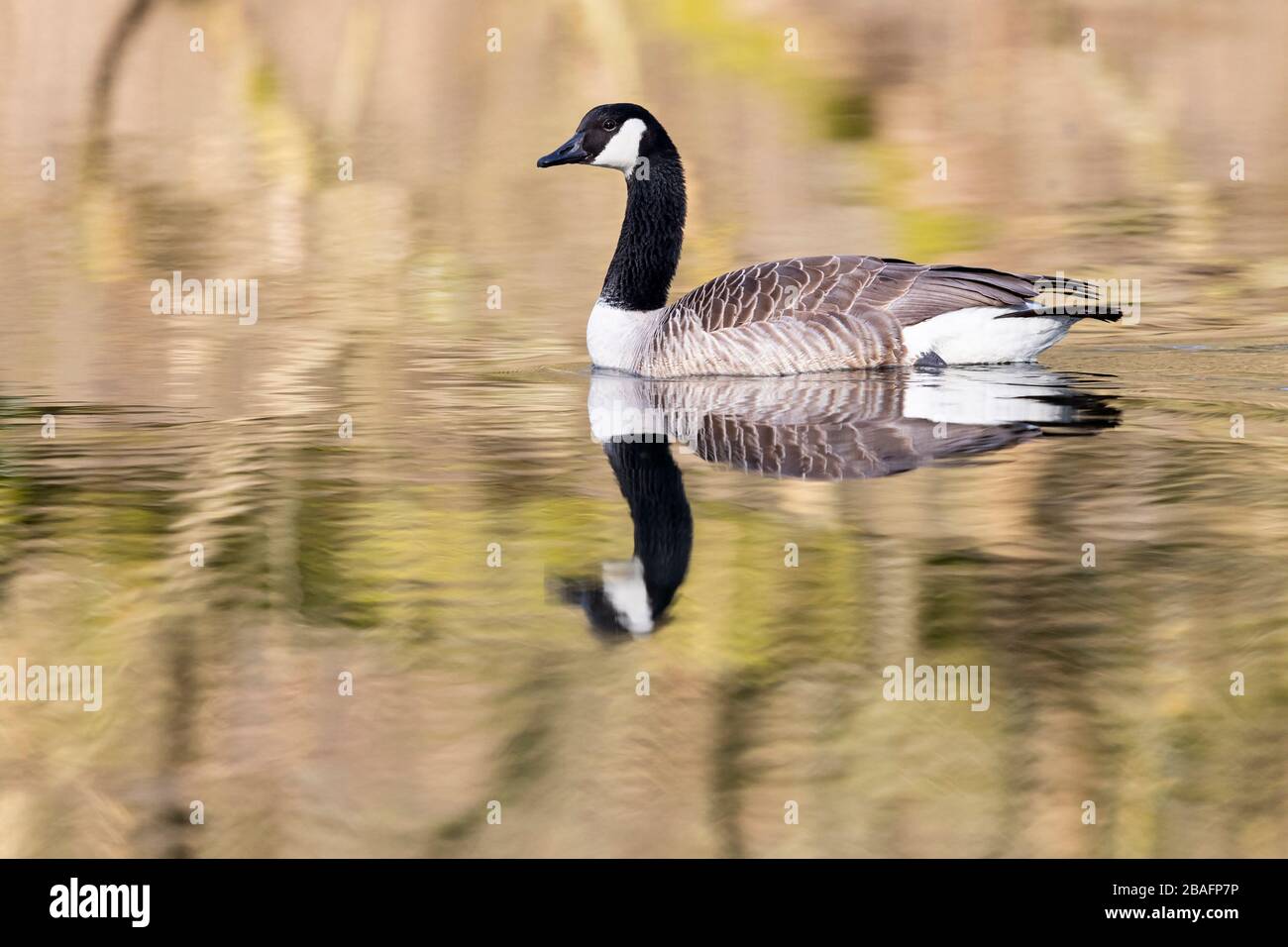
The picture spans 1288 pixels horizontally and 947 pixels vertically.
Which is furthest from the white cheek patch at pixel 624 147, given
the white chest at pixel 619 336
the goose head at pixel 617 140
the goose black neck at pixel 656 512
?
the goose black neck at pixel 656 512

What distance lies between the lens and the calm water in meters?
5.40

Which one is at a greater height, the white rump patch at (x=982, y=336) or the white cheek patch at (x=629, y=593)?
the white rump patch at (x=982, y=336)

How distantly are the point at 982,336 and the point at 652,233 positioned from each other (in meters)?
2.60

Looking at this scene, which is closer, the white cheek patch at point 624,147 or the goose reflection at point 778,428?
the goose reflection at point 778,428

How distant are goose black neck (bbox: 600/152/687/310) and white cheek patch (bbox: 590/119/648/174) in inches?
5.0

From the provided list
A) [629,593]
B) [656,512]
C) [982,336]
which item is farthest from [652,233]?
[629,593]

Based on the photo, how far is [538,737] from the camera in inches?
225

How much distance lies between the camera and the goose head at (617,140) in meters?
12.6

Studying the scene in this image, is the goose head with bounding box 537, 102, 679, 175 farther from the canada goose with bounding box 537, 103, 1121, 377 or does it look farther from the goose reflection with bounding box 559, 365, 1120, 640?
the goose reflection with bounding box 559, 365, 1120, 640

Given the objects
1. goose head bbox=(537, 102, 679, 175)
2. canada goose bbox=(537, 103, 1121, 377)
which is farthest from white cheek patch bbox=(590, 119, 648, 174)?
canada goose bbox=(537, 103, 1121, 377)

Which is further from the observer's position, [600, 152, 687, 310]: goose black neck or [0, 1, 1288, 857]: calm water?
[600, 152, 687, 310]: goose black neck

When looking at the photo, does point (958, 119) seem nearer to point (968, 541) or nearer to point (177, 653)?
point (968, 541)

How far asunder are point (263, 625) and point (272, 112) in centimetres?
1897

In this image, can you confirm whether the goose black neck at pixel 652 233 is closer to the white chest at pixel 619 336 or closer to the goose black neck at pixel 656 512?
the white chest at pixel 619 336
